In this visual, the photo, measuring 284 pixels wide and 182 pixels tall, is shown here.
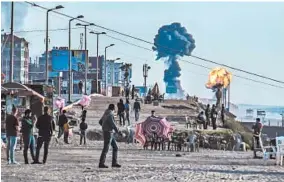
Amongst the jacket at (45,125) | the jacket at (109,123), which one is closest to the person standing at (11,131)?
the jacket at (45,125)

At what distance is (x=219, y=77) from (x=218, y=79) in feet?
0.58

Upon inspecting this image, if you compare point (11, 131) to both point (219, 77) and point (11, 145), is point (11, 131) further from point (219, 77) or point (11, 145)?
point (219, 77)

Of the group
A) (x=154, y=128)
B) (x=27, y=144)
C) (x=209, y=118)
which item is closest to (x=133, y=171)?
(x=27, y=144)

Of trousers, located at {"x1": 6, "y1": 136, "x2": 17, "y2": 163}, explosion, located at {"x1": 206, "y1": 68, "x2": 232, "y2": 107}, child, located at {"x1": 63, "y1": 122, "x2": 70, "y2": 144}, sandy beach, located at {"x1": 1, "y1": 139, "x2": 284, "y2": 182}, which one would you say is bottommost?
sandy beach, located at {"x1": 1, "y1": 139, "x2": 284, "y2": 182}

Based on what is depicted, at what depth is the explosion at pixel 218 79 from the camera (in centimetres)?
6169

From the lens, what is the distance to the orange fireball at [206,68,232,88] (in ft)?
202

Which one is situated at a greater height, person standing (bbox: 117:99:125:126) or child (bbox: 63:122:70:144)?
person standing (bbox: 117:99:125:126)

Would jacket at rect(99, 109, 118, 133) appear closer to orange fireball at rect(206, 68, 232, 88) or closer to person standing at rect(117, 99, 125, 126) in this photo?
person standing at rect(117, 99, 125, 126)

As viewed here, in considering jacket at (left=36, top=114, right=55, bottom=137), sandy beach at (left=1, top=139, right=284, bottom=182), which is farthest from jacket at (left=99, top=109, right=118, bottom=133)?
jacket at (left=36, top=114, right=55, bottom=137)

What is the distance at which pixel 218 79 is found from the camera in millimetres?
61969

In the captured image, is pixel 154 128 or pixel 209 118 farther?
pixel 209 118

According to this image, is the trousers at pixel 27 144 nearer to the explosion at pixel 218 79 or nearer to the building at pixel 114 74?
the explosion at pixel 218 79

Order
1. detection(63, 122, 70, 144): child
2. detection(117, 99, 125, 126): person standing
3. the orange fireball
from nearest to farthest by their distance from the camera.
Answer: detection(63, 122, 70, 144): child
detection(117, 99, 125, 126): person standing
the orange fireball

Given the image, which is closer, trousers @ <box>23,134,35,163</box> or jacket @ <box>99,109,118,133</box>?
jacket @ <box>99,109,118,133</box>
